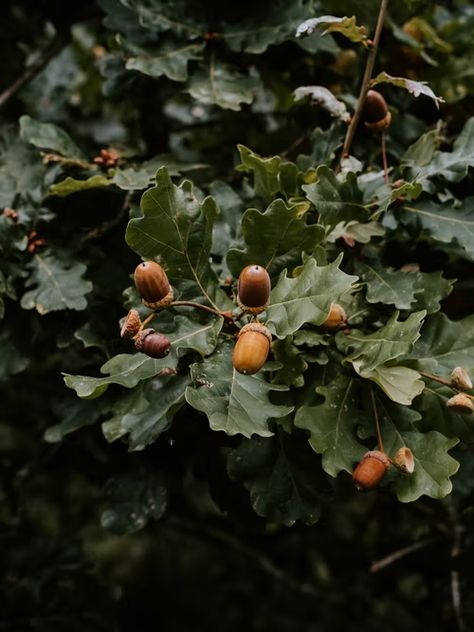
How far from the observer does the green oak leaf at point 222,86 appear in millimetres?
1413

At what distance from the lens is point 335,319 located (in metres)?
1.08

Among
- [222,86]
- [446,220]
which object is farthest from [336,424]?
[222,86]

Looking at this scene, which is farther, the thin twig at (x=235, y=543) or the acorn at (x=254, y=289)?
the thin twig at (x=235, y=543)

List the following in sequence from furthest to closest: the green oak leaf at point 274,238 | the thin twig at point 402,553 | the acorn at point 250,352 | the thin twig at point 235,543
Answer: the thin twig at point 235,543
the thin twig at point 402,553
the green oak leaf at point 274,238
the acorn at point 250,352

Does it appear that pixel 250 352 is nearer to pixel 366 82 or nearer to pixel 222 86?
pixel 366 82

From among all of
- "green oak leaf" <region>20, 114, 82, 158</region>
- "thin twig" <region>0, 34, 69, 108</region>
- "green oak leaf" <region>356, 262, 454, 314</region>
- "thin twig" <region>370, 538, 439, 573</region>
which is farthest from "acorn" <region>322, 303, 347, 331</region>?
"thin twig" <region>0, 34, 69, 108</region>

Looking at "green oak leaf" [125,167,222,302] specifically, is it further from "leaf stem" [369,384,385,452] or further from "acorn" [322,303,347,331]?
"leaf stem" [369,384,385,452]

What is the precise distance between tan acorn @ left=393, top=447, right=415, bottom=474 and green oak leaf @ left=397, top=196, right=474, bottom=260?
0.35 meters

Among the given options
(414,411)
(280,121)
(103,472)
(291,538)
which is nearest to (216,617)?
(291,538)

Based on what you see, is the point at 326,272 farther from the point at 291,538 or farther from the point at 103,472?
the point at 291,538

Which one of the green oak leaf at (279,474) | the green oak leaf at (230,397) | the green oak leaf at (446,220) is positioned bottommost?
the green oak leaf at (279,474)

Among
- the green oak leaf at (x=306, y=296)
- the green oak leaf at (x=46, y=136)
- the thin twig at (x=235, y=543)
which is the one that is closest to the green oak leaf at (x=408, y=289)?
the green oak leaf at (x=306, y=296)

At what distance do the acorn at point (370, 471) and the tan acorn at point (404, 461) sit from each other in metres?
0.02

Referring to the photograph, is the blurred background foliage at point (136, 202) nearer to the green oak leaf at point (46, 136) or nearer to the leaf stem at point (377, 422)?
the green oak leaf at point (46, 136)
